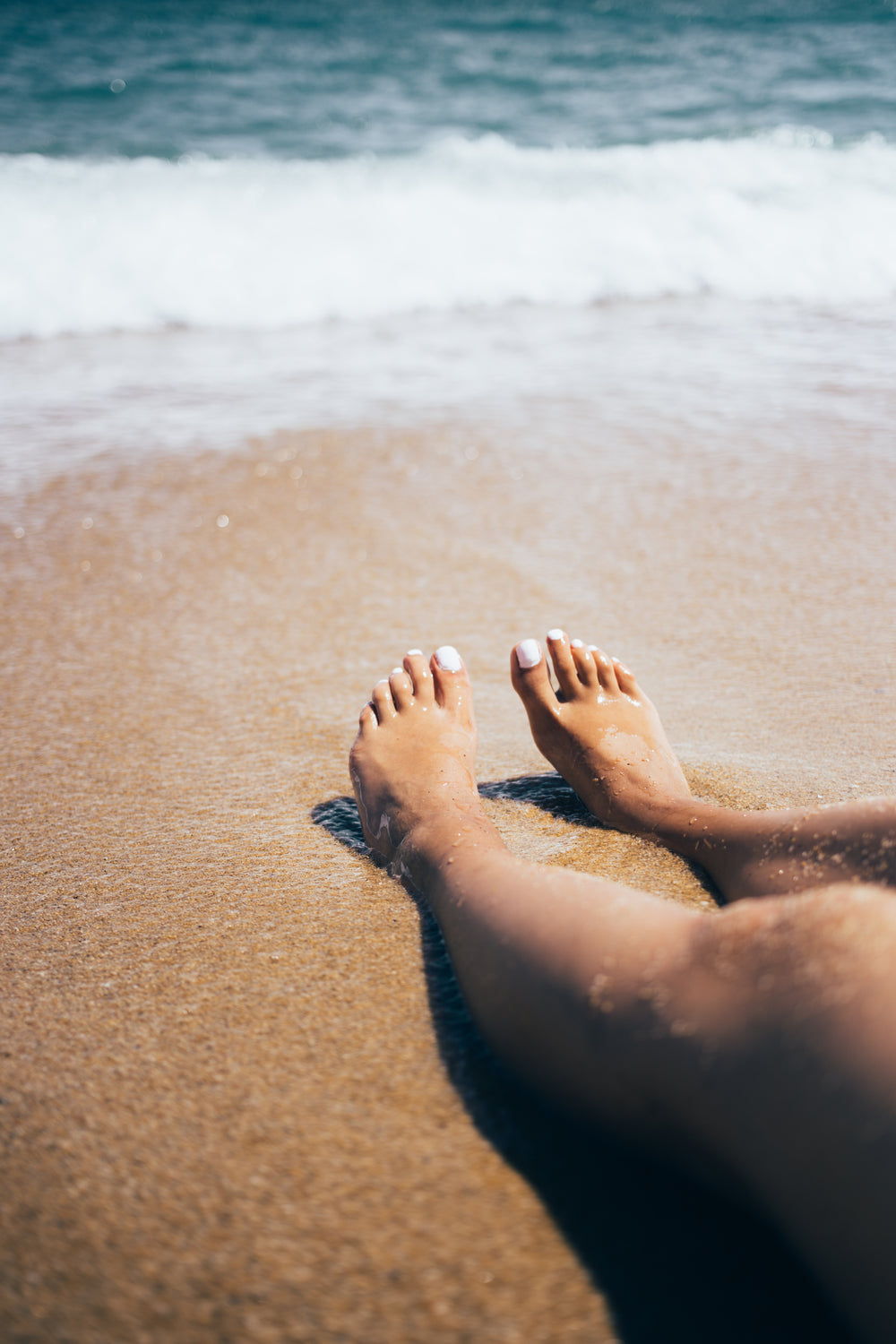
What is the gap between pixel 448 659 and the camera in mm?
1875

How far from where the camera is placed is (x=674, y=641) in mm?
2092

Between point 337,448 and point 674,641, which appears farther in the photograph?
point 337,448

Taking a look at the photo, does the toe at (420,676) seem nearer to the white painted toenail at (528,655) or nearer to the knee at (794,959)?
the white painted toenail at (528,655)

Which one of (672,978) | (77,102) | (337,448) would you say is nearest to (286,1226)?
(672,978)

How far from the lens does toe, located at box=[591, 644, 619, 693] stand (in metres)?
1.81

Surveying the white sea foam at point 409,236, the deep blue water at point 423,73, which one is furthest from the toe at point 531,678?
the deep blue water at point 423,73

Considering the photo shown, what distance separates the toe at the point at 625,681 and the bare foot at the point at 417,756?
0.94 ft

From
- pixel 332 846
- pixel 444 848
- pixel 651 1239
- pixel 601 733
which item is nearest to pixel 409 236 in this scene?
pixel 601 733

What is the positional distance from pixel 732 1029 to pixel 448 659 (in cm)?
117

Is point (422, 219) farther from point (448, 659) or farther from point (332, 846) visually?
point (332, 846)

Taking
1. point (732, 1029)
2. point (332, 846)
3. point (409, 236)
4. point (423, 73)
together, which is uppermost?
point (423, 73)

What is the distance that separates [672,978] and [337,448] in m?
2.40

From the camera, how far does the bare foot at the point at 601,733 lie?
1.52 metres

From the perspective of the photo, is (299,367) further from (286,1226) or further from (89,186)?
(286,1226)
